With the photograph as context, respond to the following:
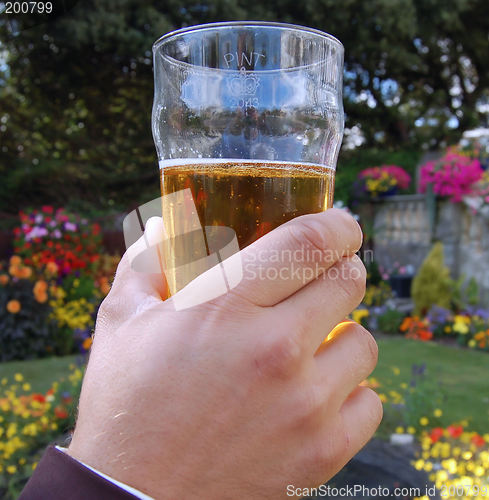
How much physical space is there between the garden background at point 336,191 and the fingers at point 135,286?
1.79 m

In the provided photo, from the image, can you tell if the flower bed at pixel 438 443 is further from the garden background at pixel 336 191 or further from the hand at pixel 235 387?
the hand at pixel 235 387

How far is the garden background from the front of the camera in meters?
2.96

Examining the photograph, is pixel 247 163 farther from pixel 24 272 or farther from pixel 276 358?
pixel 24 272

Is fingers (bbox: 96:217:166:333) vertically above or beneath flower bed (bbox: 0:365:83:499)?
above

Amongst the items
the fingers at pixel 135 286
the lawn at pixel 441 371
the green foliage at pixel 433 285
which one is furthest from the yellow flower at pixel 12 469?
the green foliage at pixel 433 285

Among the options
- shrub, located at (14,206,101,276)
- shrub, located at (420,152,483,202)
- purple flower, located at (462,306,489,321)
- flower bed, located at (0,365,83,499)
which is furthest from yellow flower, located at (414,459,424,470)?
shrub, located at (420,152,483,202)

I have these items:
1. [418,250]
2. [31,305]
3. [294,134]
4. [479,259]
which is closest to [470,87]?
[418,250]

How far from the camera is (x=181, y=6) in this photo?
948cm

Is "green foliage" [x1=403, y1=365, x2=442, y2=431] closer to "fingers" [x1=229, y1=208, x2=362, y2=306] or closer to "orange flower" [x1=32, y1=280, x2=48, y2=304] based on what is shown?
"fingers" [x1=229, y1=208, x2=362, y2=306]

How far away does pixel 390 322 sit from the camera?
615 cm

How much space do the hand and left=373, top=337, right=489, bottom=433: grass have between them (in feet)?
8.88

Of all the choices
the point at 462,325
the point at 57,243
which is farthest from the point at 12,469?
the point at 462,325

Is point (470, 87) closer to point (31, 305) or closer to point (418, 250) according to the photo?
point (418, 250)

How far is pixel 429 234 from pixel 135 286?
7.58 meters
